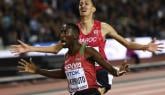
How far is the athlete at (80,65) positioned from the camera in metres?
6.23

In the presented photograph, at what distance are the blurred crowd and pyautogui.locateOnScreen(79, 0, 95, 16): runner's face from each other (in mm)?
8766

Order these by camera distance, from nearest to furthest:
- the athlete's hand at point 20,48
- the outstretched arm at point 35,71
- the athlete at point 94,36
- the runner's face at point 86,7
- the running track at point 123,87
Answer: the outstretched arm at point 35,71 → the athlete's hand at point 20,48 → the runner's face at point 86,7 → the athlete at point 94,36 → the running track at point 123,87

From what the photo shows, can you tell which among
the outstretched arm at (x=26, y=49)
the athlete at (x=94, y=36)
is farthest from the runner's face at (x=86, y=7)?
the outstretched arm at (x=26, y=49)

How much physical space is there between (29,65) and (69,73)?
528 millimetres

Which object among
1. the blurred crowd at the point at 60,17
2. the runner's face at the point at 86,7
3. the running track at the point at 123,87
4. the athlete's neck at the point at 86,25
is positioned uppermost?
the runner's face at the point at 86,7

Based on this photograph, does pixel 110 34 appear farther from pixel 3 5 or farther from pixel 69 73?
pixel 3 5

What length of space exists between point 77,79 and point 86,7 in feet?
3.83

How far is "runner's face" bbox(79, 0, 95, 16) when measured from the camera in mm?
7145

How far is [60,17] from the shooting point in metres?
21.0

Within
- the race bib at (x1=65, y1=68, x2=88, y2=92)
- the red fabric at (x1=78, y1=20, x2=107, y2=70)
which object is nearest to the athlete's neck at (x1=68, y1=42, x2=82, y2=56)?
the race bib at (x1=65, y1=68, x2=88, y2=92)

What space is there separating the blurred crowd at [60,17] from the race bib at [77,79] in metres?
9.74

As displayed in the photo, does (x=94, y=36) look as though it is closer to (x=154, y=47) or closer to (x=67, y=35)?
(x=154, y=47)

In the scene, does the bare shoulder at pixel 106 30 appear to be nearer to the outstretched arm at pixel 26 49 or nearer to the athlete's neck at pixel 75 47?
the outstretched arm at pixel 26 49

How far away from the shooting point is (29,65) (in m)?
6.65
